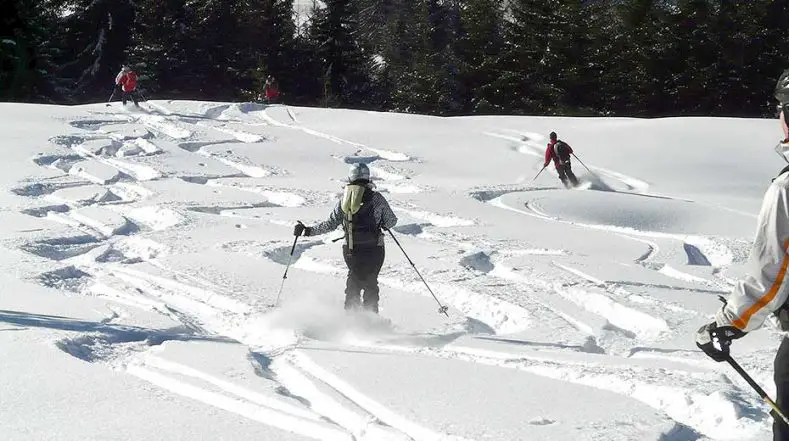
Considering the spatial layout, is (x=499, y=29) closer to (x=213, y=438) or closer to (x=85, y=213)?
(x=85, y=213)

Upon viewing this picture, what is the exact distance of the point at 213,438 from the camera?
4473 mm

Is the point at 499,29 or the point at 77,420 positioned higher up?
the point at 499,29

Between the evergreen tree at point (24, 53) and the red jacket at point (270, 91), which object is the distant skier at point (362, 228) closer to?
the red jacket at point (270, 91)

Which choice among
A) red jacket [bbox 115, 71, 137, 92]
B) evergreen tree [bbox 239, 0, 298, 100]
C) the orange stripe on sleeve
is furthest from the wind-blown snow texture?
evergreen tree [bbox 239, 0, 298, 100]

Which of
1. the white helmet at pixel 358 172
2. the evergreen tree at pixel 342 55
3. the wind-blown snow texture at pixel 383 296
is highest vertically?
the evergreen tree at pixel 342 55

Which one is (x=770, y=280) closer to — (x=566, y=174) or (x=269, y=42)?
(x=566, y=174)

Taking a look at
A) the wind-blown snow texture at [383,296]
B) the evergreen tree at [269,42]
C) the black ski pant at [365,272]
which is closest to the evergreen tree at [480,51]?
the evergreen tree at [269,42]

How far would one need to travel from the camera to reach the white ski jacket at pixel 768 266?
10.3ft

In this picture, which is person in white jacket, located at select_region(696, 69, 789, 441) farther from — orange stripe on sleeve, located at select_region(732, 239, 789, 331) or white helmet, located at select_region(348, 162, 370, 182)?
white helmet, located at select_region(348, 162, 370, 182)

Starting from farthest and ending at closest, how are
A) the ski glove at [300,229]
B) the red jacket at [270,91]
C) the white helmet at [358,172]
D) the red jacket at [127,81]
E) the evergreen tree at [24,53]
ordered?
the evergreen tree at [24,53] < the red jacket at [270,91] < the red jacket at [127,81] < the ski glove at [300,229] < the white helmet at [358,172]

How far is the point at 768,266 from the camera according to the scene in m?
3.17

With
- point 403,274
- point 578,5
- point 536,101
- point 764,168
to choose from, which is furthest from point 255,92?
point 403,274

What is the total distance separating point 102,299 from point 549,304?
4.39m

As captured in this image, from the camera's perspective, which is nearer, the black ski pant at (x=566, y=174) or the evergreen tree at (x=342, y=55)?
the black ski pant at (x=566, y=174)
